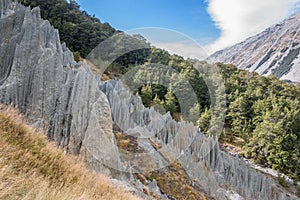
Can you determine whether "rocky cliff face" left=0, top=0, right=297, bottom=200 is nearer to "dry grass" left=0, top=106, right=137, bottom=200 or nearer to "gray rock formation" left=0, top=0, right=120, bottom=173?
"gray rock formation" left=0, top=0, right=120, bottom=173

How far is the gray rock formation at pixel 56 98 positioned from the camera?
10.3 metres

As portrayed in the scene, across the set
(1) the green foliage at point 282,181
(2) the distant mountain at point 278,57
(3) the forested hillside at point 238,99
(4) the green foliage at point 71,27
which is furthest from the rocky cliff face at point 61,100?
(2) the distant mountain at point 278,57

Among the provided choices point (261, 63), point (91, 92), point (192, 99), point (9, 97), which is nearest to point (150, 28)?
point (91, 92)

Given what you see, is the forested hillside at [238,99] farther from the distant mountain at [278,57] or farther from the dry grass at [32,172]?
the distant mountain at [278,57]

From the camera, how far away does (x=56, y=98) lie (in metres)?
11.0

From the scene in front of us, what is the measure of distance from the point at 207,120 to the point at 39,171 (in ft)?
132

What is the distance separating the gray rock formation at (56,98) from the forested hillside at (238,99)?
2977cm

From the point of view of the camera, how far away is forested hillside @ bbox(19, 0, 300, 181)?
1522 inches

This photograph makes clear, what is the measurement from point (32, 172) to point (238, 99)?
1841 inches

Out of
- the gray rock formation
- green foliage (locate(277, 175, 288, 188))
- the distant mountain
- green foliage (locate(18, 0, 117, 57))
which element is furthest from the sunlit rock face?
the distant mountain

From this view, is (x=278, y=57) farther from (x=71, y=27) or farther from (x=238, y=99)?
(x=71, y=27)

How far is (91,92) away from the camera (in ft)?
39.5

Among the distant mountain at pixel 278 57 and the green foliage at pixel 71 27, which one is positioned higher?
the distant mountain at pixel 278 57

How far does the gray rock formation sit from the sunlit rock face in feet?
14.3
